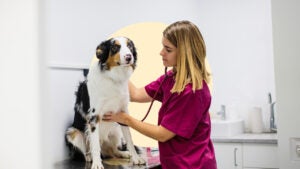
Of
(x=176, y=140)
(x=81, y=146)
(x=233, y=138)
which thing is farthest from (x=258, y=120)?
(x=81, y=146)

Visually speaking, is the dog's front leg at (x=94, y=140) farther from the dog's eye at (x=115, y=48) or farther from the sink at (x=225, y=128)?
the sink at (x=225, y=128)

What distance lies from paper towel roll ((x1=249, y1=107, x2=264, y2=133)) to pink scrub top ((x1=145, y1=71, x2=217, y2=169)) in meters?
1.34

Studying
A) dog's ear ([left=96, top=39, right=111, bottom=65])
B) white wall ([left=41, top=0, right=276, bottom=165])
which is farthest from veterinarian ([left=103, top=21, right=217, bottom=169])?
white wall ([left=41, top=0, right=276, bottom=165])

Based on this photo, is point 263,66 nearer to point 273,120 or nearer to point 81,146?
point 273,120

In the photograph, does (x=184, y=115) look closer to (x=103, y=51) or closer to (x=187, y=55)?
(x=187, y=55)

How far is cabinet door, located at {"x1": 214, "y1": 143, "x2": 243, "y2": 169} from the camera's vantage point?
253 cm

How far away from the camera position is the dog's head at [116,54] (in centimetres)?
149

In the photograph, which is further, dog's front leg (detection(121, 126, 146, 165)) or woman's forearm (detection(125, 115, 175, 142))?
dog's front leg (detection(121, 126, 146, 165))

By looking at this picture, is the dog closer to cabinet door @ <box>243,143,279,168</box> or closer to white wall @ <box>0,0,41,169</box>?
white wall @ <box>0,0,41,169</box>

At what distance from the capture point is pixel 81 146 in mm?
1710

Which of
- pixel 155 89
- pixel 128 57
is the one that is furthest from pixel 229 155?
pixel 128 57

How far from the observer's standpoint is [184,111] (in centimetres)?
144

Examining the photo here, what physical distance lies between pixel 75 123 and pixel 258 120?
172 cm

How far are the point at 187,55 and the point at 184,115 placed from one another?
0.27 metres
